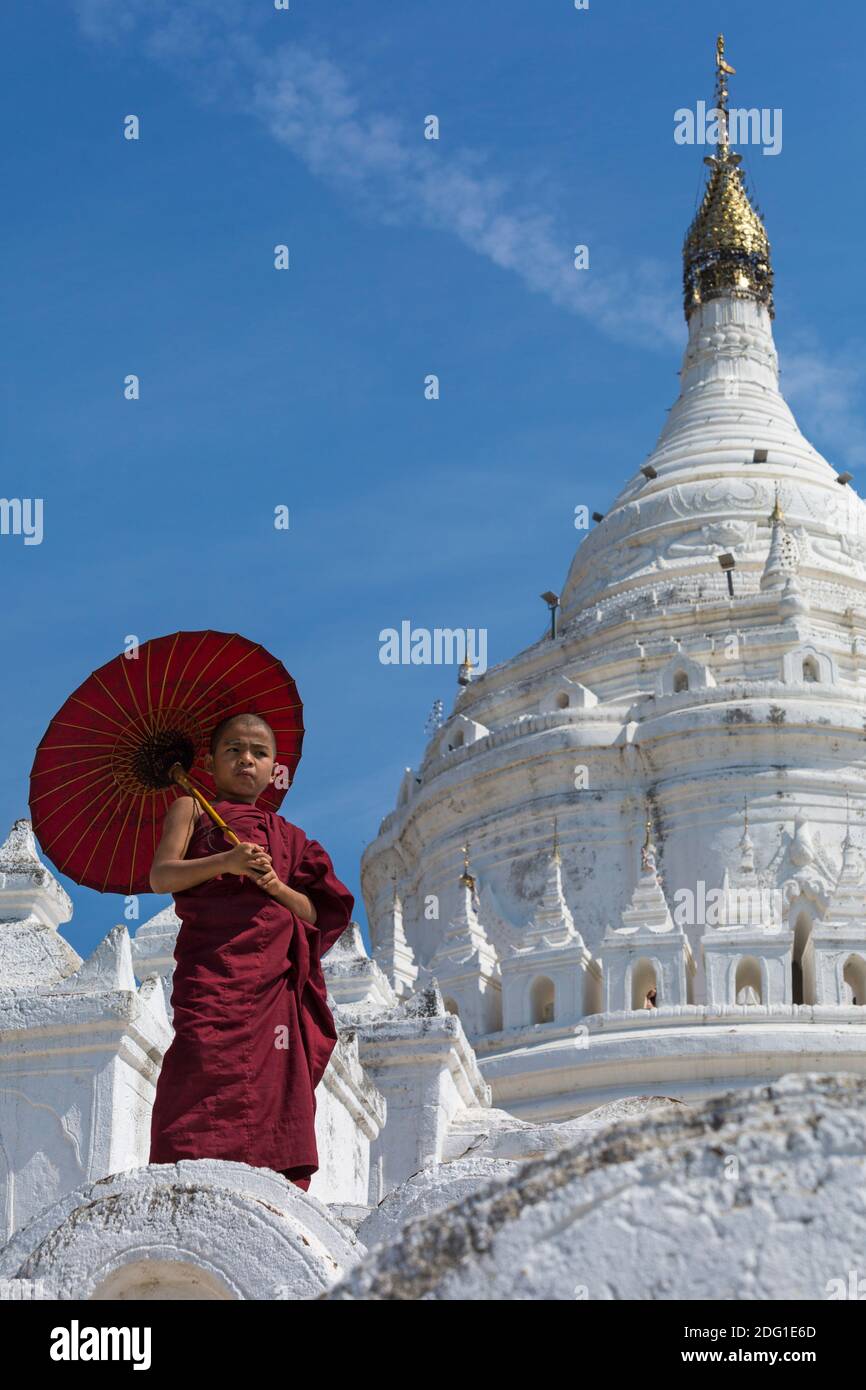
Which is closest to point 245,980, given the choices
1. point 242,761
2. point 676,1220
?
point 242,761

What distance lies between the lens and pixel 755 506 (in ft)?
127

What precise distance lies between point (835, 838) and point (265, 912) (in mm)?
23354

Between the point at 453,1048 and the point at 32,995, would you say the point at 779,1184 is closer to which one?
the point at 32,995

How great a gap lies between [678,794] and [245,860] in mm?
23948

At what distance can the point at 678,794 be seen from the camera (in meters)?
31.9

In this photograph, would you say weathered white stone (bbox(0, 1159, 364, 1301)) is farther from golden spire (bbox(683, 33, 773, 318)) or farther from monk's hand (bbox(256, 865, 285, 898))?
golden spire (bbox(683, 33, 773, 318))

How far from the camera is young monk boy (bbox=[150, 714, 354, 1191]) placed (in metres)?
8.13

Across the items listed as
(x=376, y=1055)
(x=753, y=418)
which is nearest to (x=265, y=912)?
(x=376, y=1055)

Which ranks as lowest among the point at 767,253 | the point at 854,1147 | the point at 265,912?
the point at 854,1147

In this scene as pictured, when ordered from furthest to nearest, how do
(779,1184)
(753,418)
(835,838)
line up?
(753,418)
(835,838)
(779,1184)

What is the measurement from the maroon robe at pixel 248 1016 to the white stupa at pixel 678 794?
645 inches

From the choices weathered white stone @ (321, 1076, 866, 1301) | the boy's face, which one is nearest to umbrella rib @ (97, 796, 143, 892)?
the boy's face

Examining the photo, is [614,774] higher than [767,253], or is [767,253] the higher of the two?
[767,253]

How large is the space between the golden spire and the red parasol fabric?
3775 cm
